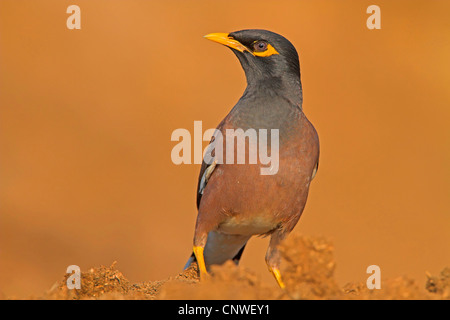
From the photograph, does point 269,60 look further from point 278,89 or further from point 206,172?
point 206,172

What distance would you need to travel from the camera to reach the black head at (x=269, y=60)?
652 centimetres

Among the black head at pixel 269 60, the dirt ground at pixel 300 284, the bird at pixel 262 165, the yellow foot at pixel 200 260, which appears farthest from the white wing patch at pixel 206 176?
the dirt ground at pixel 300 284

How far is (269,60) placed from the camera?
21.5 ft

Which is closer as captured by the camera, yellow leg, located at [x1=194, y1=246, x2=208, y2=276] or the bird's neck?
yellow leg, located at [x1=194, y1=246, x2=208, y2=276]

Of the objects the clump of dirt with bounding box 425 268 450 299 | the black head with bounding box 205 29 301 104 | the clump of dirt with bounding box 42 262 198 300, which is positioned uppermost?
the black head with bounding box 205 29 301 104

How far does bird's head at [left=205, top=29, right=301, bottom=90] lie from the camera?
21.4 ft

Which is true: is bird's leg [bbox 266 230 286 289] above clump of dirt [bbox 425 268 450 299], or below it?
below

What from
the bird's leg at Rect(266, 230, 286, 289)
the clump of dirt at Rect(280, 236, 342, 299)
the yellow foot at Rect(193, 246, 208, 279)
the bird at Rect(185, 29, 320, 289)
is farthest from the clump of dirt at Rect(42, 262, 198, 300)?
the clump of dirt at Rect(280, 236, 342, 299)

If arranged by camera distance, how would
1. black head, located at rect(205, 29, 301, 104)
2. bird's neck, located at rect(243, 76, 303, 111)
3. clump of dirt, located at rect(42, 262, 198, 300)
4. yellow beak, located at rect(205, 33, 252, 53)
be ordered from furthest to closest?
yellow beak, located at rect(205, 33, 252, 53)
black head, located at rect(205, 29, 301, 104)
bird's neck, located at rect(243, 76, 303, 111)
clump of dirt, located at rect(42, 262, 198, 300)

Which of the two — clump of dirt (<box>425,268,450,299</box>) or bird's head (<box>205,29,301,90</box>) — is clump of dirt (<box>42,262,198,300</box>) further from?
bird's head (<box>205,29,301,90</box>)

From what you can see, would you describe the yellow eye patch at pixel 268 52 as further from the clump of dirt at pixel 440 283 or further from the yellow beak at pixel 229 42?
the clump of dirt at pixel 440 283
